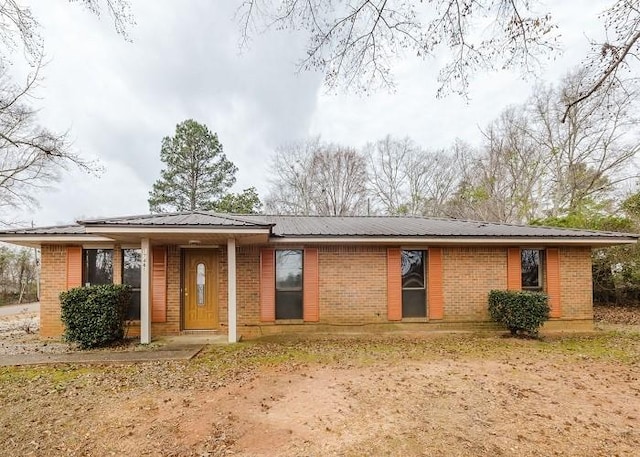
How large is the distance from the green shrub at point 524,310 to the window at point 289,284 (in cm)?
532

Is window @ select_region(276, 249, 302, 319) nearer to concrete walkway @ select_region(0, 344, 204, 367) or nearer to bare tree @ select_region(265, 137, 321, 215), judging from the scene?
concrete walkway @ select_region(0, 344, 204, 367)

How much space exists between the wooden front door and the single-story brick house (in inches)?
1.1

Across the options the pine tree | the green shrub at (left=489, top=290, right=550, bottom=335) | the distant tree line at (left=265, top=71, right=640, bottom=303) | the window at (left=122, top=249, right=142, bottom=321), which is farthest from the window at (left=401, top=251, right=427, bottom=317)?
the pine tree

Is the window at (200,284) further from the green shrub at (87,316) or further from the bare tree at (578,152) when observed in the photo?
the bare tree at (578,152)

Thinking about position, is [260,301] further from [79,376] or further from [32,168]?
[32,168]

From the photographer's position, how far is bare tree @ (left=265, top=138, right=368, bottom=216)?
1013 inches

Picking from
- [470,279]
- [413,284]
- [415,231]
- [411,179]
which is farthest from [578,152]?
[413,284]

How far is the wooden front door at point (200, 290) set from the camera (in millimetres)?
9281

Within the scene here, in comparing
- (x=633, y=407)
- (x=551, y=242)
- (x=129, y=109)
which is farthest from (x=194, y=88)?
(x=633, y=407)

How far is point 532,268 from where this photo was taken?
32.7 feet

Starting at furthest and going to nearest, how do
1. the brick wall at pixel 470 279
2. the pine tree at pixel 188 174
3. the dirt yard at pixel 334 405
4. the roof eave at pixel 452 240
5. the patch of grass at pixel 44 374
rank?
the pine tree at pixel 188 174 → the brick wall at pixel 470 279 → the roof eave at pixel 452 240 → the patch of grass at pixel 44 374 → the dirt yard at pixel 334 405

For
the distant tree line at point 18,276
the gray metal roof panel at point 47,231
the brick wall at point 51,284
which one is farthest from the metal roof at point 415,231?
the distant tree line at point 18,276

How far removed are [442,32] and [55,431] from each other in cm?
627

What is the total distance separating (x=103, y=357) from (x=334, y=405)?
198 inches
